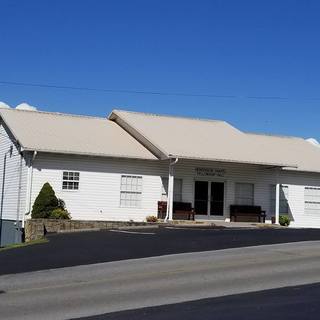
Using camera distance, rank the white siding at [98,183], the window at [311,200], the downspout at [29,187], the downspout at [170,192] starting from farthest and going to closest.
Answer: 1. the window at [311,200]
2. the downspout at [170,192]
3. the white siding at [98,183]
4. the downspout at [29,187]

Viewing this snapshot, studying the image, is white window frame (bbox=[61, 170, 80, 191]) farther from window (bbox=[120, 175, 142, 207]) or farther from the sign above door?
the sign above door

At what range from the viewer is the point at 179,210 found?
31.7 meters

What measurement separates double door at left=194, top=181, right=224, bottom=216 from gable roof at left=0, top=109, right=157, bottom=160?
141 inches

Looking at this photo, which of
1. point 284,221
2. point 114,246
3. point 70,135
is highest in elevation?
point 70,135

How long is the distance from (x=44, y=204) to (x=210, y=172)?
30.8 ft

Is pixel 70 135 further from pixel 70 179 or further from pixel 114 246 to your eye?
pixel 114 246

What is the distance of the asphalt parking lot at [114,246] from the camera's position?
53.4ft

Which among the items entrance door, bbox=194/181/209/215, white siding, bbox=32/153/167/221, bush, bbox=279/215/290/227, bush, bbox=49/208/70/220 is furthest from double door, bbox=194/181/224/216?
bush, bbox=49/208/70/220

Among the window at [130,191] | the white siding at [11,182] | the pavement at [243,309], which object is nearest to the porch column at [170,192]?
the window at [130,191]

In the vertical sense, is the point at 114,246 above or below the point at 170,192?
below

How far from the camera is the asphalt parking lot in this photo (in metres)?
16.3

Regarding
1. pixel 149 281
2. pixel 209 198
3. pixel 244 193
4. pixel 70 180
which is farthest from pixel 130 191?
pixel 149 281

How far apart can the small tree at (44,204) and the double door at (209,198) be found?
8372mm

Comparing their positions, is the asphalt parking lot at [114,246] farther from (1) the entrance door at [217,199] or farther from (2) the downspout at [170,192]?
(1) the entrance door at [217,199]
